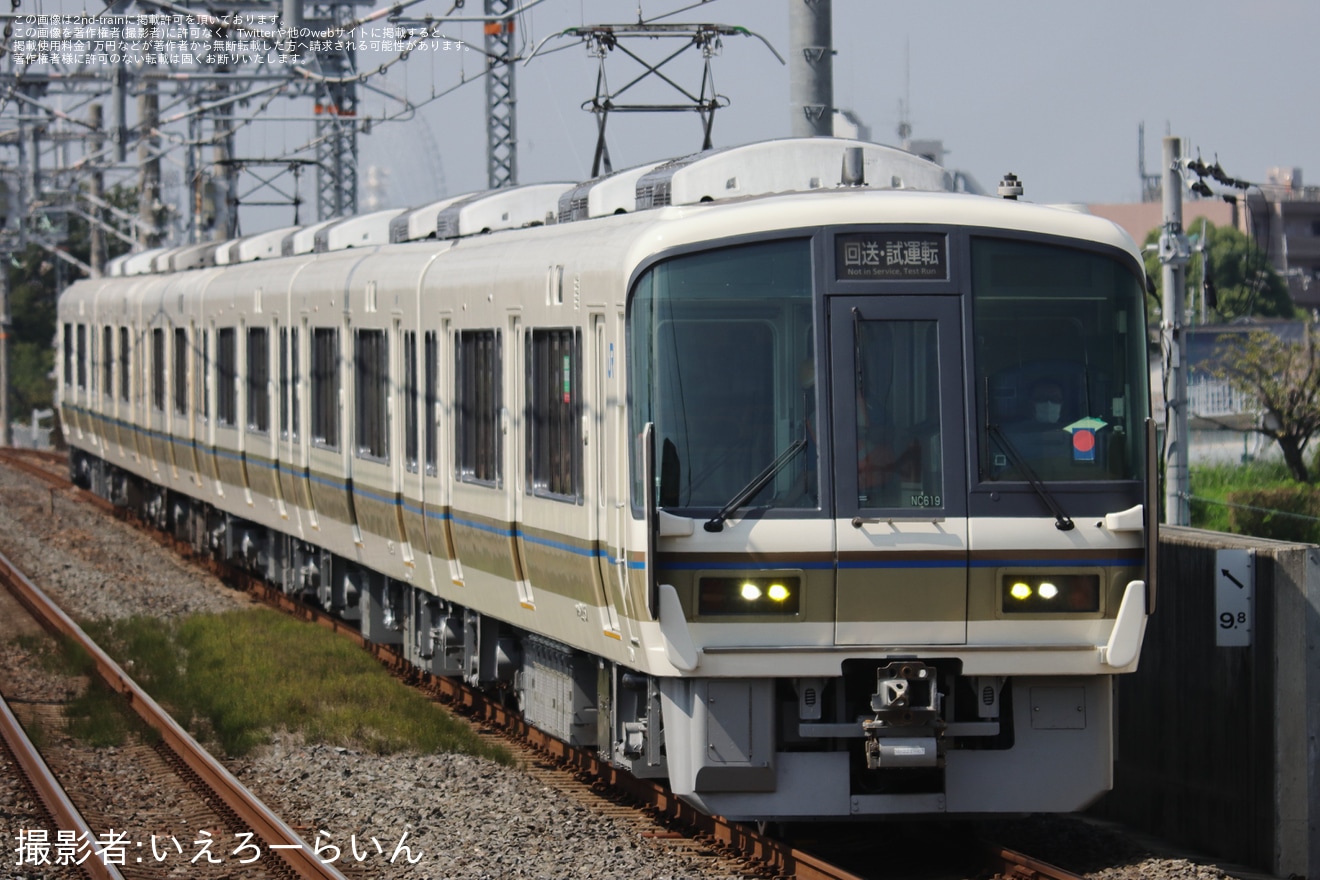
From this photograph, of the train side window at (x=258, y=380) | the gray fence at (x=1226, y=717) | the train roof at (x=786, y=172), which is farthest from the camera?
the train side window at (x=258, y=380)

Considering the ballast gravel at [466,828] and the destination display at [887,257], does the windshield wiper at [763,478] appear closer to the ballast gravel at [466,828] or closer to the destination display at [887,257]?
the destination display at [887,257]

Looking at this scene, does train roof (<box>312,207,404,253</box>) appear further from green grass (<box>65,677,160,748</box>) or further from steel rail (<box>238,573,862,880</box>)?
green grass (<box>65,677,160,748</box>)

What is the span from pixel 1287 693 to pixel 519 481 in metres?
3.70

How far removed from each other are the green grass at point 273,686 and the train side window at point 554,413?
2.03 meters

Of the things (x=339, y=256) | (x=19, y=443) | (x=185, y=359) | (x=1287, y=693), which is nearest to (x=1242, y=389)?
(x=185, y=359)

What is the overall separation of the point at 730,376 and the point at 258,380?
31.8ft

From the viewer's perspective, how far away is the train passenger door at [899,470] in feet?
25.5

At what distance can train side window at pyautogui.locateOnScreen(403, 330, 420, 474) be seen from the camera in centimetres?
1206

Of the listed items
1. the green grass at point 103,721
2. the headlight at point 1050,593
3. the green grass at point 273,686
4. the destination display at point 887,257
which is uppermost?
the destination display at point 887,257

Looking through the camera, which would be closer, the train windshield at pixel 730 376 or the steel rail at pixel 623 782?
the train windshield at pixel 730 376

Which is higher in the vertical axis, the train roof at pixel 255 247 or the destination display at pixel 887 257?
the train roof at pixel 255 247

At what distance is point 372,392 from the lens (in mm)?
13172

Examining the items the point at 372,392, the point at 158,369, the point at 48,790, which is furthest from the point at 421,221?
the point at 158,369

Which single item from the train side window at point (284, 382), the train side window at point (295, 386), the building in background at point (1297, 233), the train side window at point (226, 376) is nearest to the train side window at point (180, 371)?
the train side window at point (226, 376)
